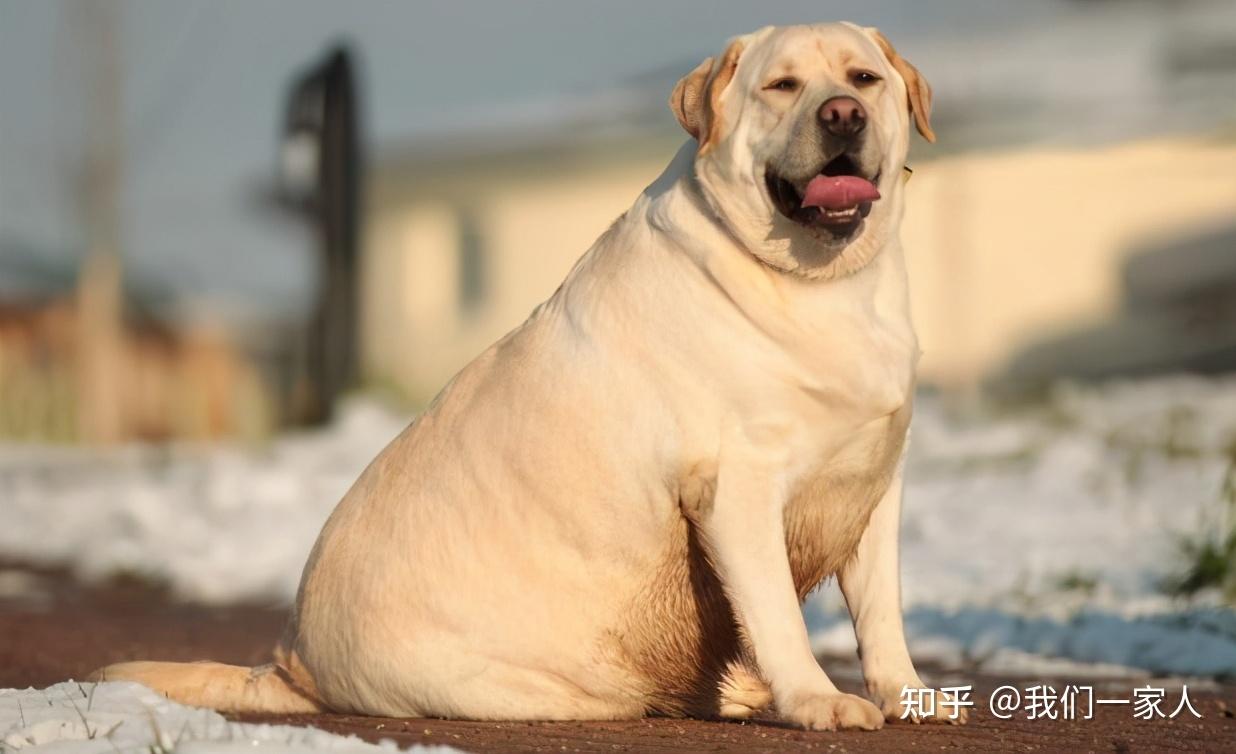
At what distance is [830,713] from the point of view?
12.6 ft

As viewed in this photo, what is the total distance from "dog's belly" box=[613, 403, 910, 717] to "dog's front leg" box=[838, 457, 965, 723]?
47 mm

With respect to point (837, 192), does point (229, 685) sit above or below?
below

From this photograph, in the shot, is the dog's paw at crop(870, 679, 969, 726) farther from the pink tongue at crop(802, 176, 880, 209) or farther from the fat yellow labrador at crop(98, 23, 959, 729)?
the pink tongue at crop(802, 176, 880, 209)

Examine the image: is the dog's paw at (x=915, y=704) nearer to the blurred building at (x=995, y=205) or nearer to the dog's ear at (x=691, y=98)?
the dog's ear at (x=691, y=98)

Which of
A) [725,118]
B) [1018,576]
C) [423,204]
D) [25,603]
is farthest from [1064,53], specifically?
[725,118]

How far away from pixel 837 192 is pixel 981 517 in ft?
20.8

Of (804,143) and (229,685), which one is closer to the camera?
(804,143)

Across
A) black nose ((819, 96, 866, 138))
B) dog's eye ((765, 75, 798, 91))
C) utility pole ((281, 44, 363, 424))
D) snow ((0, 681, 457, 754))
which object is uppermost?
utility pole ((281, 44, 363, 424))

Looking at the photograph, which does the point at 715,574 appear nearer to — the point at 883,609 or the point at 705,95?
the point at 883,609

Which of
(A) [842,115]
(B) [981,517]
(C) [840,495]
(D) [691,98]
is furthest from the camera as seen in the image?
(B) [981,517]

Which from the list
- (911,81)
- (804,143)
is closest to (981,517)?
(911,81)

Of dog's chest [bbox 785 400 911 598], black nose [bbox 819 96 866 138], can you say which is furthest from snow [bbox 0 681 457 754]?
black nose [bbox 819 96 866 138]

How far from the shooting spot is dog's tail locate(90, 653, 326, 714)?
446 centimetres

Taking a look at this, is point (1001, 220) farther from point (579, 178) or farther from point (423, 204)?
point (423, 204)
